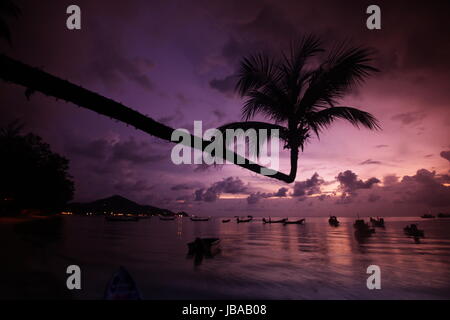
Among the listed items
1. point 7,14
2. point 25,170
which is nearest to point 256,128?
point 7,14

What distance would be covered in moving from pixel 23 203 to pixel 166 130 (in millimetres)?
53667

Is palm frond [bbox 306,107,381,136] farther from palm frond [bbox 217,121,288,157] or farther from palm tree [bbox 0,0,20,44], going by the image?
palm tree [bbox 0,0,20,44]

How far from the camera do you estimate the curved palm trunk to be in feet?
5.62

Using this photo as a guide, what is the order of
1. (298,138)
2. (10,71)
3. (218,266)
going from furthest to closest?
1. (218,266)
2. (298,138)
3. (10,71)

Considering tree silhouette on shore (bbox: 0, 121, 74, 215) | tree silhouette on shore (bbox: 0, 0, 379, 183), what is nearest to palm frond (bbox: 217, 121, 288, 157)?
tree silhouette on shore (bbox: 0, 0, 379, 183)

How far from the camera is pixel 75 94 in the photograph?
71.8 inches

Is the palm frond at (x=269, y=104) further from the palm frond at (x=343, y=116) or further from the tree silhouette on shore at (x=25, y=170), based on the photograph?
the tree silhouette on shore at (x=25, y=170)

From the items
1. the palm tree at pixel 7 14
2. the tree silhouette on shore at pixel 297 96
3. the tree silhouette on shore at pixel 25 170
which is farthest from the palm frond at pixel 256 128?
the tree silhouette on shore at pixel 25 170

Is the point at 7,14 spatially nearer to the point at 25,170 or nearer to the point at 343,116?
the point at 343,116

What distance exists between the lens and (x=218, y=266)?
14.7 metres

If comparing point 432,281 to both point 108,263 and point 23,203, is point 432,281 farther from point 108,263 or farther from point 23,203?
point 23,203

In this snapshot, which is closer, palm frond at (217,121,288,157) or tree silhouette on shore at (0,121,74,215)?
palm frond at (217,121,288,157)
